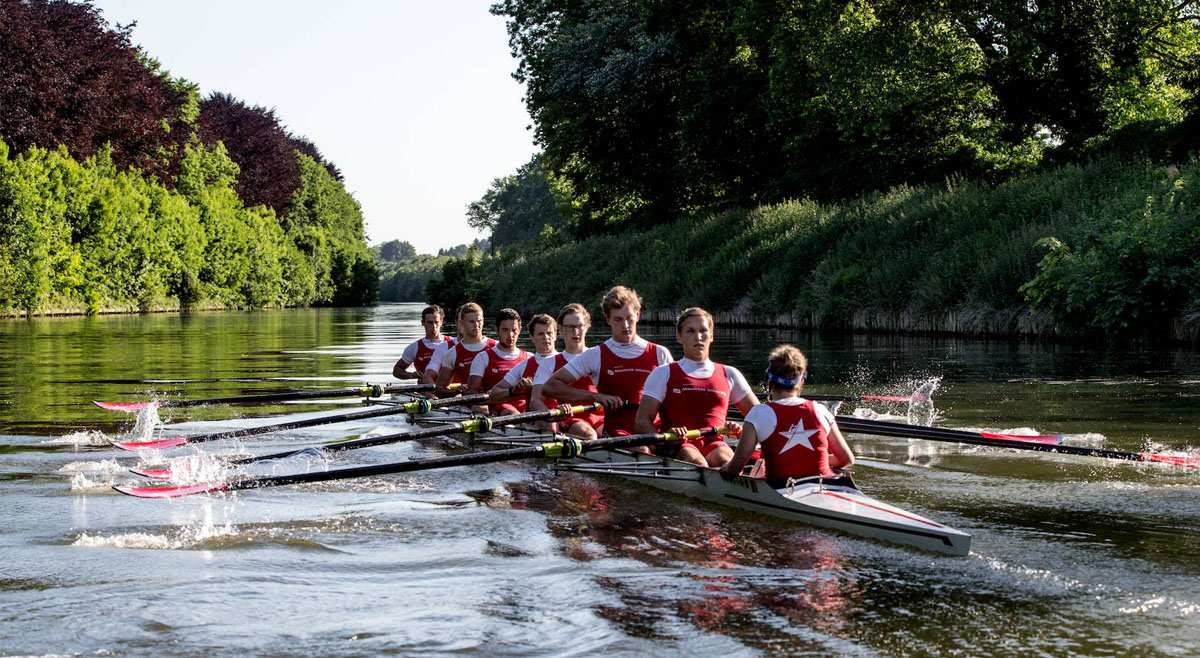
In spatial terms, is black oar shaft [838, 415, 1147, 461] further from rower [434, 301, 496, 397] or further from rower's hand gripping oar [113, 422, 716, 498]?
rower [434, 301, 496, 397]

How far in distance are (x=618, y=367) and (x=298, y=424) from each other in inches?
128

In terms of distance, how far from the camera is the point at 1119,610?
455cm

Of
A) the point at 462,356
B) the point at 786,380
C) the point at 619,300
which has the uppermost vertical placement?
the point at 619,300

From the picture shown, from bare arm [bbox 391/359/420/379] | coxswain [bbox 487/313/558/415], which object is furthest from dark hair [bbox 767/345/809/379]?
bare arm [bbox 391/359/420/379]

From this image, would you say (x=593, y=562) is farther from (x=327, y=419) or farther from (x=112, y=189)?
(x=112, y=189)

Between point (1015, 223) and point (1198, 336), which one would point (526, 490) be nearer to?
point (1198, 336)

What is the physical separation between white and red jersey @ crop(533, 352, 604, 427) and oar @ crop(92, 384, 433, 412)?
3.36m

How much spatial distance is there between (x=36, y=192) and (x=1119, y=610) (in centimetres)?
3544

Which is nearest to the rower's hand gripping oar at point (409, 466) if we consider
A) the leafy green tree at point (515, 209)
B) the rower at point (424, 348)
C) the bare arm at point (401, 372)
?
the rower at point (424, 348)

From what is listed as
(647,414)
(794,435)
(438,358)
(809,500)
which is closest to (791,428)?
(794,435)

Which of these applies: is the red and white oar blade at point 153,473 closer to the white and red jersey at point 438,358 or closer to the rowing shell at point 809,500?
the rowing shell at point 809,500

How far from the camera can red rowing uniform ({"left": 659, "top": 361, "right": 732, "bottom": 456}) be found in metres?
7.27

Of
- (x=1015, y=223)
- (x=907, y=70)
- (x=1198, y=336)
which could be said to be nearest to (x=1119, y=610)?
(x=1198, y=336)

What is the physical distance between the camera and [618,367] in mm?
8312
